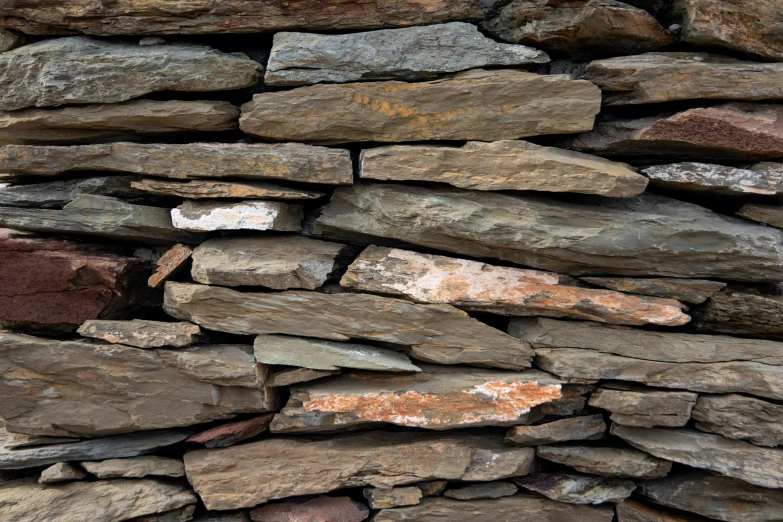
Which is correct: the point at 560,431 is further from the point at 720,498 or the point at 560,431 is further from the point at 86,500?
the point at 86,500

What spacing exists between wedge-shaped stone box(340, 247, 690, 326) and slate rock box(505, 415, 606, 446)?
617mm

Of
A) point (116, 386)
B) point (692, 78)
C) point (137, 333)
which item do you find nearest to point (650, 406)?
point (692, 78)

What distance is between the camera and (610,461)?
3.42 meters

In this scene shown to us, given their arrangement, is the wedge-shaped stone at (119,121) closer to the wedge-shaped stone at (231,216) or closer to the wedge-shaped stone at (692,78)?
the wedge-shaped stone at (231,216)

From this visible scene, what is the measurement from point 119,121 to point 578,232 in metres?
2.72

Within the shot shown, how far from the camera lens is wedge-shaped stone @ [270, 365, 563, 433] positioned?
3359 millimetres

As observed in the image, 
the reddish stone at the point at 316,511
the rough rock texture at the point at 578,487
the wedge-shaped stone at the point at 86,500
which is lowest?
the reddish stone at the point at 316,511

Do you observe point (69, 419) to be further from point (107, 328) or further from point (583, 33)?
point (583, 33)

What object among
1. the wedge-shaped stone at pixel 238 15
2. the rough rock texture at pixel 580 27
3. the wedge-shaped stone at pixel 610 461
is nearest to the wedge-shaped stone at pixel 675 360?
the wedge-shaped stone at pixel 610 461

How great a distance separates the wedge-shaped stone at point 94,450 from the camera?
11.3 feet

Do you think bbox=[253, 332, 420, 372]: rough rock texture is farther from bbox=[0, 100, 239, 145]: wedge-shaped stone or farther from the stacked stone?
bbox=[0, 100, 239, 145]: wedge-shaped stone

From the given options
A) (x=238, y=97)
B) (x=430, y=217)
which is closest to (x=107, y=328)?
(x=238, y=97)

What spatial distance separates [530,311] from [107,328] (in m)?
2.48

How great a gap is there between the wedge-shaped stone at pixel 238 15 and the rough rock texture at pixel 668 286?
5.63 ft
